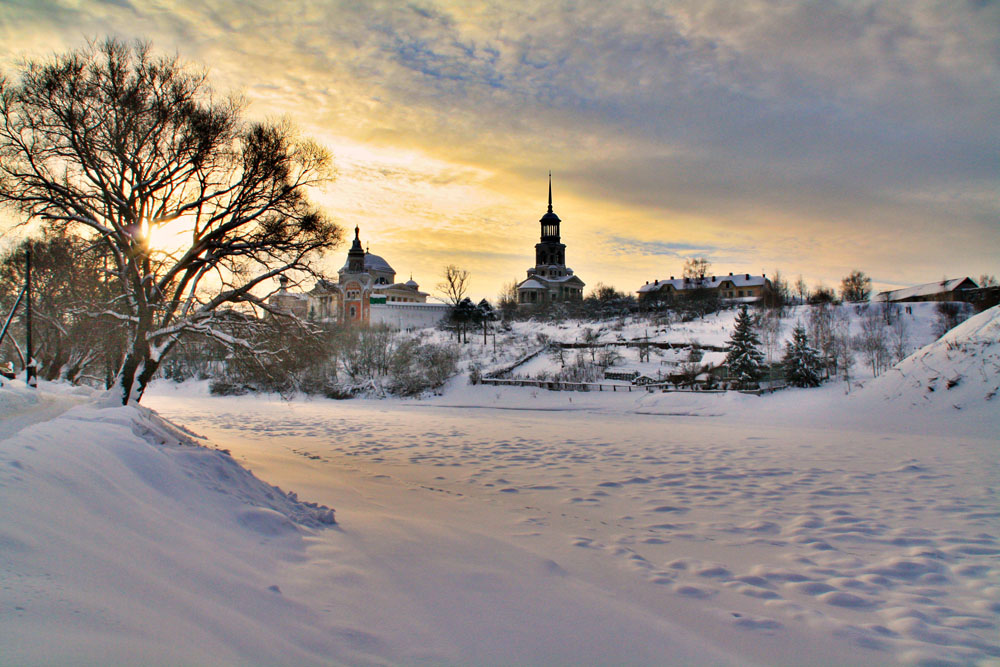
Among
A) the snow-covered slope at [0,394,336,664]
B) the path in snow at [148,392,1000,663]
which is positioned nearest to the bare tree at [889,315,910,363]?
the path in snow at [148,392,1000,663]

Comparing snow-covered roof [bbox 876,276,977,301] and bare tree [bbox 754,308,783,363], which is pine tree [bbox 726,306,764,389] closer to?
bare tree [bbox 754,308,783,363]

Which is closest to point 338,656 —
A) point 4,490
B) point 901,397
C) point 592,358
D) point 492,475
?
point 4,490

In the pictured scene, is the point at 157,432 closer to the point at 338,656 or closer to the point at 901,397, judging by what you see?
the point at 338,656

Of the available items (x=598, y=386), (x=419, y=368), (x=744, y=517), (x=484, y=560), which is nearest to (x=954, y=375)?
(x=744, y=517)

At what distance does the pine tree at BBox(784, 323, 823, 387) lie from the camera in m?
29.1

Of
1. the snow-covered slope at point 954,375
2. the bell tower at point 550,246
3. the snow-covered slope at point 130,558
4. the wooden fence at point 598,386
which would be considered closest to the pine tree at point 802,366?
the wooden fence at point 598,386

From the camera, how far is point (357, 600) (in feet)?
13.2

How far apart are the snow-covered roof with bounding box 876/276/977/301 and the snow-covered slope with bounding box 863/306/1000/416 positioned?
51209 mm

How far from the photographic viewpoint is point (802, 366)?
95.8 ft

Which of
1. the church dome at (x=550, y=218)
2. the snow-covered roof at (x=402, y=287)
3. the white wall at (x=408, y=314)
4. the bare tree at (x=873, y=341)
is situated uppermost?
the church dome at (x=550, y=218)

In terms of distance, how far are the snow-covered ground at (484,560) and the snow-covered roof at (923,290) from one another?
227 ft

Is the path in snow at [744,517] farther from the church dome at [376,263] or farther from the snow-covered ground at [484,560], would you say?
the church dome at [376,263]

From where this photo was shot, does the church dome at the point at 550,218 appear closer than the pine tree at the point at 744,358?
No

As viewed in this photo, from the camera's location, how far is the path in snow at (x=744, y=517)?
4.08 meters
